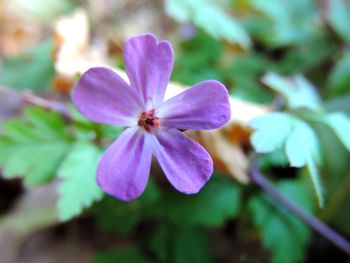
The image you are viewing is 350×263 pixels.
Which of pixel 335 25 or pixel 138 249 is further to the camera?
pixel 335 25

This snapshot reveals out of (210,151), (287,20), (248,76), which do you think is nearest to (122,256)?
(210,151)

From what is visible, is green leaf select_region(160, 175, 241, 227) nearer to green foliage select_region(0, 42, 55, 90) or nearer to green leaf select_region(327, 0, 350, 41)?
green foliage select_region(0, 42, 55, 90)

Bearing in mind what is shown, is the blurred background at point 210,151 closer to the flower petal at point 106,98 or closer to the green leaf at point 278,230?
the green leaf at point 278,230

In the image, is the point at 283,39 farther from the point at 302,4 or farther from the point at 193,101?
the point at 193,101

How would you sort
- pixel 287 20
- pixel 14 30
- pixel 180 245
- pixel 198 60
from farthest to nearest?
pixel 14 30 → pixel 287 20 → pixel 198 60 → pixel 180 245

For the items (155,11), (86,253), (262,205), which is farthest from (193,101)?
A: (155,11)

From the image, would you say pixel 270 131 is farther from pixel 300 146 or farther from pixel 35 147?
pixel 35 147
